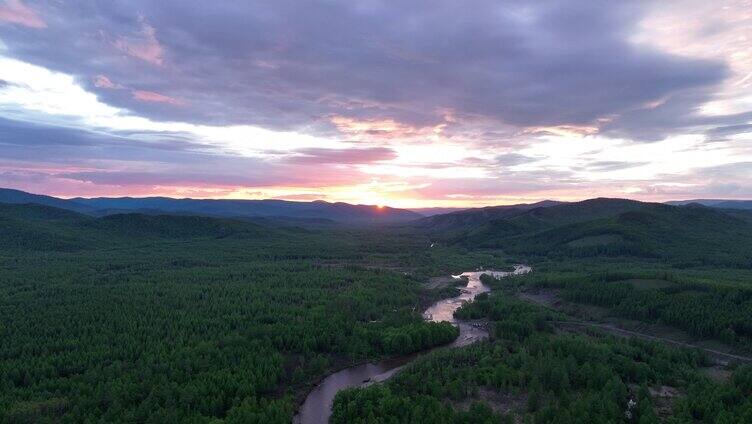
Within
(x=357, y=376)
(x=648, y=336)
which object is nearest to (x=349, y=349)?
(x=357, y=376)

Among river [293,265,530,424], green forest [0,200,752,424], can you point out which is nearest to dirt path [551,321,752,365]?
green forest [0,200,752,424]

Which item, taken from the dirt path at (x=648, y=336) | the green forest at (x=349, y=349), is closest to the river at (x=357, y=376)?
the green forest at (x=349, y=349)

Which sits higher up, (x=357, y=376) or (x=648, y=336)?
(x=648, y=336)

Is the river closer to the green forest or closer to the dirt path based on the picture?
the green forest

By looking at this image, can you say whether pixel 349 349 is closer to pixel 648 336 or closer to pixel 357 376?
pixel 357 376

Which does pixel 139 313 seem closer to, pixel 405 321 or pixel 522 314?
pixel 405 321

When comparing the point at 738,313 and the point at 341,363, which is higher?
the point at 738,313

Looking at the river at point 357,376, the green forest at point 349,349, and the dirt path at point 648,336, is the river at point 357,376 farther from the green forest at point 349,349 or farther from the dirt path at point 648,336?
the dirt path at point 648,336

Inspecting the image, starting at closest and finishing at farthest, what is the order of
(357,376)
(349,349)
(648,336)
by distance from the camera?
1. (357,376)
2. (349,349)
3. (648,336)

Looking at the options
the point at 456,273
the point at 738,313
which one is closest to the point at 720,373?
the point at 738,313

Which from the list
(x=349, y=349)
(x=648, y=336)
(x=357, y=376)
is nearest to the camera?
(x=357, y=376)

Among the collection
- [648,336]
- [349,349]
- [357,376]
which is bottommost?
[357,376]
